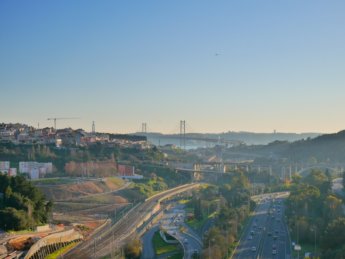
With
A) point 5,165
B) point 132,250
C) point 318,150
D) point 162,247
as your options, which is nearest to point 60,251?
point 132,250

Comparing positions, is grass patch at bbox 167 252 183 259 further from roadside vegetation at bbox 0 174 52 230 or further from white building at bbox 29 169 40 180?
white building at bbox 29 169 40 180

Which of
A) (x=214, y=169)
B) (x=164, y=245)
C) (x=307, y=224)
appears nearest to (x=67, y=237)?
(x=164, y=245)

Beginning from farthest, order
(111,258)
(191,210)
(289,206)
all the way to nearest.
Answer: (191,210)
(289,206)
(111,258)

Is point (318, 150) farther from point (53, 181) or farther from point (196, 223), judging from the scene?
point (196, 223)

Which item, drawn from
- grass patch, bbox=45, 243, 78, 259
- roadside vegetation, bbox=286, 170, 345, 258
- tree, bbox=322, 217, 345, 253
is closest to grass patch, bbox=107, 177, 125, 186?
roadside vegetation, bbox=286, 170, 345, 258

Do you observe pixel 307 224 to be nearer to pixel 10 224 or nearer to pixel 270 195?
pixel 10 224

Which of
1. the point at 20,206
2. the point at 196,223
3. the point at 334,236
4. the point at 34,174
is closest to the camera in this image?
the point at 334,236
